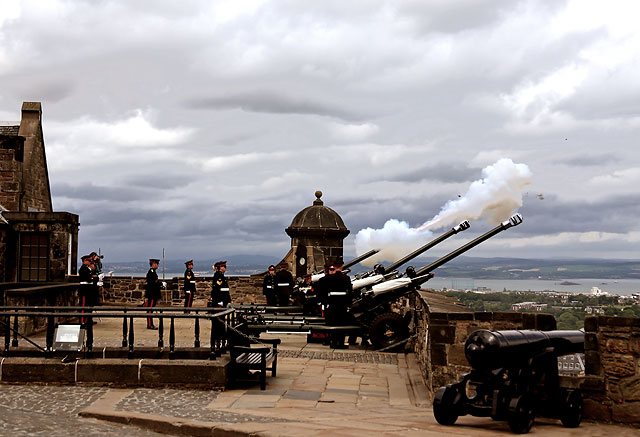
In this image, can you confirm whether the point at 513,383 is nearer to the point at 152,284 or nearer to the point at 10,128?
the point at 152,284

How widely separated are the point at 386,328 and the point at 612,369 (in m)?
5.99

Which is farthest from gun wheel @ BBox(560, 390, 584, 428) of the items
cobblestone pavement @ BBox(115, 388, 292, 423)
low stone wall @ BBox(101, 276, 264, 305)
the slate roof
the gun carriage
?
the slate roof

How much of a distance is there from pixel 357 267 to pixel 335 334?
6.04 m

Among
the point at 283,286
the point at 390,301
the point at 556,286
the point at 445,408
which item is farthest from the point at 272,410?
the point at 556,286

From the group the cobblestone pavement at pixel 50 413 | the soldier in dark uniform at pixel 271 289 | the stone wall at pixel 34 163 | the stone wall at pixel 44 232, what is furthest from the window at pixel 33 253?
the stone wall at pixel 34 163

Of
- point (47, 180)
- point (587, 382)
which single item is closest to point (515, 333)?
point (587, 382)

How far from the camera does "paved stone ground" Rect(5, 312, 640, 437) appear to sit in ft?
21.0

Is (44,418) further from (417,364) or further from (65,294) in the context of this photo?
(65,294)

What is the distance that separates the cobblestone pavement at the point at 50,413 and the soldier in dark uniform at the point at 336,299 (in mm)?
5141

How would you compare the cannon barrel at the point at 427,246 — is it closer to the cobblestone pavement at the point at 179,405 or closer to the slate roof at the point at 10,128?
the cobblestone pavement at the point at 179,405

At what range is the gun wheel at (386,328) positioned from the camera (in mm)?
12656

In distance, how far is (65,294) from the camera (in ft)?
50.2

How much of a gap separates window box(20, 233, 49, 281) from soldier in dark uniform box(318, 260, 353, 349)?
719cm

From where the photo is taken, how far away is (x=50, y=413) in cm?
730
